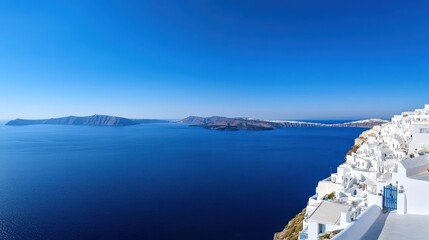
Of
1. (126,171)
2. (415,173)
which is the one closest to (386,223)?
(415,173)

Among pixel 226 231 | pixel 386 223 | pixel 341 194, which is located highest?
pixel 386 223

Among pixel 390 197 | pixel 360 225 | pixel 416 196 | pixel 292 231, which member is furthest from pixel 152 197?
pixel 360 225

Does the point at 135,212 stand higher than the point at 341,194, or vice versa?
the point at 341,194

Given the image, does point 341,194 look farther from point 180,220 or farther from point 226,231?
point 180,220

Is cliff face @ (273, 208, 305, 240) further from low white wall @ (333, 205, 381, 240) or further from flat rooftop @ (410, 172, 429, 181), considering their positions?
low white wall @ (333, 205, 381, 240)

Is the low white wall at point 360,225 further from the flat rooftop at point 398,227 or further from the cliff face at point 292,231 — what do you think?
the cliff face at point 292,231

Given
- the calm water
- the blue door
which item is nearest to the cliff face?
the calm water
